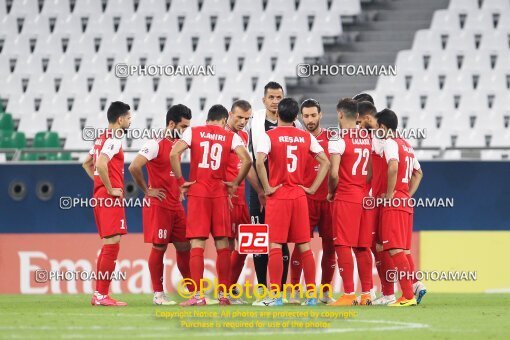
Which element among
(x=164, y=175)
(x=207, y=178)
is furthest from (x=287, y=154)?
(x=164, y=175)

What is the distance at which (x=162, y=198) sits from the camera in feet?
→ 34.4

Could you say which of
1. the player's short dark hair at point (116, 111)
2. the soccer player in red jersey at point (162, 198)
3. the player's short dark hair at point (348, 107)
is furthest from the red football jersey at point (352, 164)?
the player's short dark hair at point (116, 111)

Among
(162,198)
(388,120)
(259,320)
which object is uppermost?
(388,120)

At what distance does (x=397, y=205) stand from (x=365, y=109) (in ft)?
3.37

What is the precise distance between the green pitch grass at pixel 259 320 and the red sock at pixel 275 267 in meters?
0.31

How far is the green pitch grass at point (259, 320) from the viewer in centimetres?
712

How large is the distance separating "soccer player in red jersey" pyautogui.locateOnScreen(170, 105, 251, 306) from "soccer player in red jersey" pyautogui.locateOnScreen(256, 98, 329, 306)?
292 millimetres

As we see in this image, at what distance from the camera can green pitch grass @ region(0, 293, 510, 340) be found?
712 centimetres

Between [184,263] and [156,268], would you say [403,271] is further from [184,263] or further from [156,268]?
[156,268]

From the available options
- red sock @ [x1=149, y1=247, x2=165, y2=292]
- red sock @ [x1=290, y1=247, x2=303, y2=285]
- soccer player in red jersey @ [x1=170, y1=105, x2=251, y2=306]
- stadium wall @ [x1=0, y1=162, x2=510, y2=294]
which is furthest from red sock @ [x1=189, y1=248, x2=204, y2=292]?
stadium wall @ [x1=0, y1=162, x2=510, y2=294]

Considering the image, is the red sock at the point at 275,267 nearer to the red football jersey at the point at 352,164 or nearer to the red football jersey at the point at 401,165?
the red football jersey at the point at 352,164

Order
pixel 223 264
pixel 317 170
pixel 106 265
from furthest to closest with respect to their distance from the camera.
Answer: pixel 317 170, pixel 223 264, pixel 106 265

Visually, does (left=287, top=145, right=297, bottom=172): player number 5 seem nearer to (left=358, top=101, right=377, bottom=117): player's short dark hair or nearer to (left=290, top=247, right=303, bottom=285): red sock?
(left=358, top=101, right=377, bottom=117): player's short dark hair

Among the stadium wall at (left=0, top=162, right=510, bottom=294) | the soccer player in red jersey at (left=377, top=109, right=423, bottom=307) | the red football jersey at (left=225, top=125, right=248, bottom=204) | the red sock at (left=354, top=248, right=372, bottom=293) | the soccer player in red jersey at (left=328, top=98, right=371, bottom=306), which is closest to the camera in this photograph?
the soccer player in red jersey at (left=377, top=109, right=423, bottom=307)
